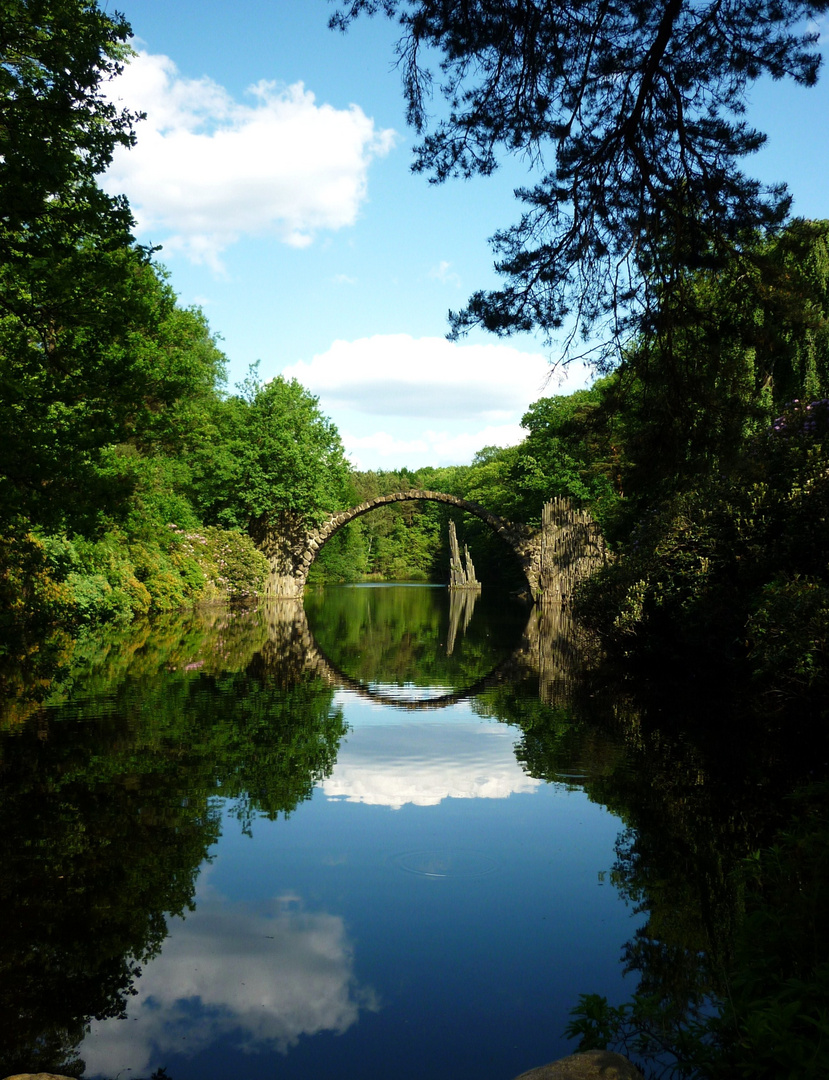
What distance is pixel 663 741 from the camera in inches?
370

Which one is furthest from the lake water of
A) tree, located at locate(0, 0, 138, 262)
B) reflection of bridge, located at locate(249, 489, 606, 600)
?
reflection of bridge, located at locate(249, 489, 606, 600)

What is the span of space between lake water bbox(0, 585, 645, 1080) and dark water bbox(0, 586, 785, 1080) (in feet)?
0.06

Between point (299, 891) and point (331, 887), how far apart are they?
0.22 meters

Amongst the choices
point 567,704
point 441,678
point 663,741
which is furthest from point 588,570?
point 663,741

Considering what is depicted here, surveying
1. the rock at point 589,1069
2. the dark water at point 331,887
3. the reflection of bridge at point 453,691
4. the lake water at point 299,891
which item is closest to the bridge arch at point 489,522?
the reflection of bridge at point 453,691

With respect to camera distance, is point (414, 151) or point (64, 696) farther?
point (64, 696)

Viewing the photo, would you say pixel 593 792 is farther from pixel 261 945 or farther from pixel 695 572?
pixel 695 572

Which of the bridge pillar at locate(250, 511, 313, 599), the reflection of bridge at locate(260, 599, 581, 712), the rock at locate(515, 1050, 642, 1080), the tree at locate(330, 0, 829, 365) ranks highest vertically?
the tree at locate(330, 0, 829, 365)

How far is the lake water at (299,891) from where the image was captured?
3707 millimetres

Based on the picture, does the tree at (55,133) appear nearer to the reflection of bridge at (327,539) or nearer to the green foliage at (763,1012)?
the green foliage at (763,1012)

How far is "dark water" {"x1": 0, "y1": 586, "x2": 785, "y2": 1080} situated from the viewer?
3738 mm

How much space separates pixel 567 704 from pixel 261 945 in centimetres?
809

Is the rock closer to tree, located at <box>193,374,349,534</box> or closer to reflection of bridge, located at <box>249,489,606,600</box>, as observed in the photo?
reflection of bridge, located at <box>249,489,606,600</box>

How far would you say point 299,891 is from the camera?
529 cm
